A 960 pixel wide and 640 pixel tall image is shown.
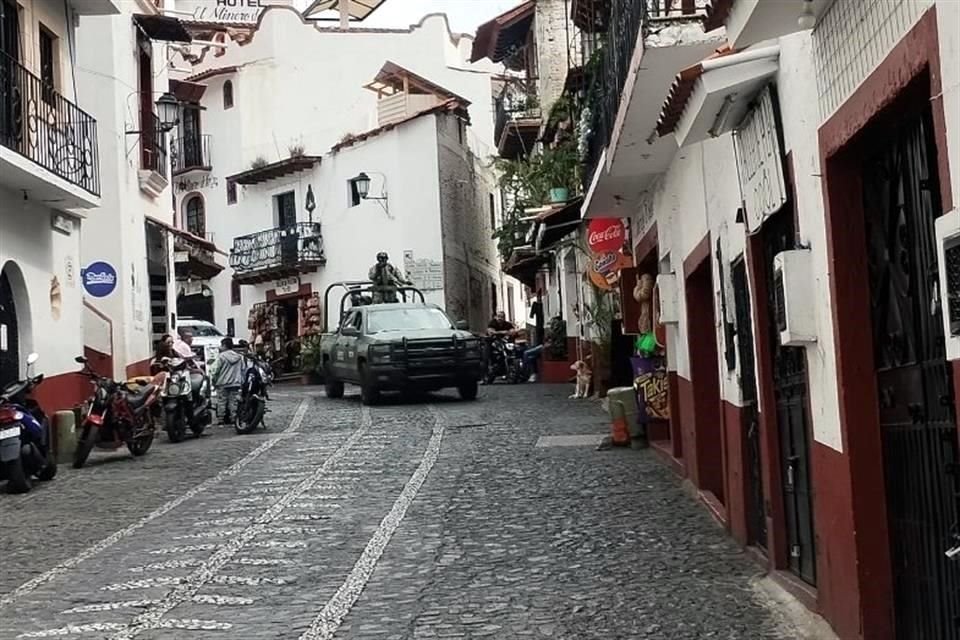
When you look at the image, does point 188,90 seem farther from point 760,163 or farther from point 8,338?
point 760,163

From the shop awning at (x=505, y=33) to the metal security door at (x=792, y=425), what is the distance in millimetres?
24582

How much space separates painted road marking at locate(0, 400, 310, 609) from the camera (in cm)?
811

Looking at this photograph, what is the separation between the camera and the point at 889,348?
5.39m

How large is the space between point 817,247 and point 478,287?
39.8m

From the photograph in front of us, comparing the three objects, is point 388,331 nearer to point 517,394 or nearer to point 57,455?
point 517,394

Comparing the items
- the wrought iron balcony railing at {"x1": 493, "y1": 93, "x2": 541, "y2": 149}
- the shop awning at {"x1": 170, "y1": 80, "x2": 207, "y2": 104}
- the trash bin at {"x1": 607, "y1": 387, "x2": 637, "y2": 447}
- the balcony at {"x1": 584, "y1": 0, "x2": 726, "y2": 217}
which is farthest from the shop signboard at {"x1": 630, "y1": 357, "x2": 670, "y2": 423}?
the shop awning at {"x1": 170, "y1": 80, "x2": 207, "y2": 104}

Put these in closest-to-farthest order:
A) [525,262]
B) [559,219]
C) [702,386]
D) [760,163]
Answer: [760,163] < [702,386] < [559,219] < [525,262]

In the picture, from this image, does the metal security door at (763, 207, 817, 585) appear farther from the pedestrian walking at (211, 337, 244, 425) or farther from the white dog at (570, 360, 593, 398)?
the white dog at (570, 360, 593, 398)

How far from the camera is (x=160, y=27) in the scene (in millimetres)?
22797

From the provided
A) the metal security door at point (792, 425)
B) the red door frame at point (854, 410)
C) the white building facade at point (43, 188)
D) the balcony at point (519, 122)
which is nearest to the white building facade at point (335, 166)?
the balcony at point (519, 122)

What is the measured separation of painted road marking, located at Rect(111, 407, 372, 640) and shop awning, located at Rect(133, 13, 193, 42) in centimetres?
1196

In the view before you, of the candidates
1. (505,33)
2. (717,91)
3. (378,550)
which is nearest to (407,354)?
(378,550)

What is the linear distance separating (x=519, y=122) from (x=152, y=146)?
1139 centimetres

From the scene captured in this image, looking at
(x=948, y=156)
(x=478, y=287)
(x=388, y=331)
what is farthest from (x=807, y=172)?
(x=478, y=287)
